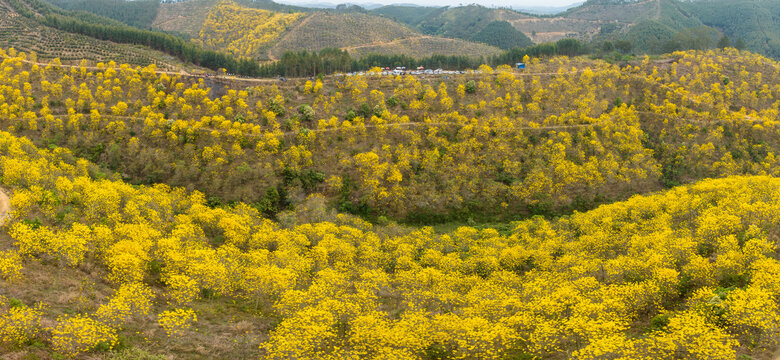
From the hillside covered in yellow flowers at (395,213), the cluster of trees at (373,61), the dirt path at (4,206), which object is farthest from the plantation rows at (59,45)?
the dirt path at (4,206)

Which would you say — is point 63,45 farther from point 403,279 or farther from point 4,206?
point 403,279

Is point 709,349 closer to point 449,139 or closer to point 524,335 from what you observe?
point 524,335

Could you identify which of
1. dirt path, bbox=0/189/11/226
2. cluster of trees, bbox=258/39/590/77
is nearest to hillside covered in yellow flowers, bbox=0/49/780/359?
dirt path, bbox=0/189/11/226

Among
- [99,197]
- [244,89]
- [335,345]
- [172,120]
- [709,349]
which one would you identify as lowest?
[335,345]

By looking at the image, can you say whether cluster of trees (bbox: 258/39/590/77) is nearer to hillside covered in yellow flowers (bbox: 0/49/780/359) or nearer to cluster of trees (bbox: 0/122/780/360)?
hillside covered in yellow flowers (bbox: 0/49/780/359)

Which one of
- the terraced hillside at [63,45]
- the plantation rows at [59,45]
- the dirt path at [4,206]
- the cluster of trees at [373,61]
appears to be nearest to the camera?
the dirt path at [4,206]

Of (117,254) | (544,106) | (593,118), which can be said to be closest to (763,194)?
(593,118)

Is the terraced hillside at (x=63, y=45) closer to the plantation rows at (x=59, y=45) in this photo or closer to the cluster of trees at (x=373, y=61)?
the plantation rows at (x=59, y=45)
